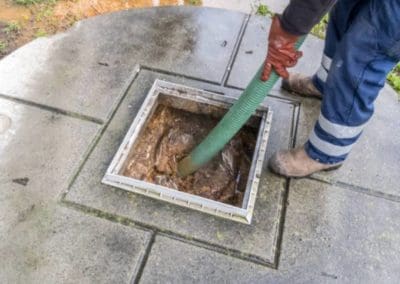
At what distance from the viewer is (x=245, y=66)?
279cm

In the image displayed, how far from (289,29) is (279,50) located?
109 mm

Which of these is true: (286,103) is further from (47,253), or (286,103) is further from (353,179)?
(47,253)

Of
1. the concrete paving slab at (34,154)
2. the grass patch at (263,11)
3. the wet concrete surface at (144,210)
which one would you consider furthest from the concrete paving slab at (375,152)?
the concrete paving slab at (34,154)

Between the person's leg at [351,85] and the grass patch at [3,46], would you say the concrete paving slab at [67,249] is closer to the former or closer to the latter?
the person's leg at [351,85]

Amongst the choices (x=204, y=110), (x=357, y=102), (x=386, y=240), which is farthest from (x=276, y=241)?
(x=204, y=110)

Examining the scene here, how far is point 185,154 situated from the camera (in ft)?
8.43

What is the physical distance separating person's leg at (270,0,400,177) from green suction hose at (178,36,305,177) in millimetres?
247

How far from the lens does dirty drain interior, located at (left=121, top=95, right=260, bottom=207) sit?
2371 millimetres

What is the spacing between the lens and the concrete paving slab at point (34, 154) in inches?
82.1

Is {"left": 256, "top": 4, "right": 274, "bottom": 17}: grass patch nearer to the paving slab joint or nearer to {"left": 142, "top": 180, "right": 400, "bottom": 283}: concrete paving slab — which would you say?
the paving slab joint

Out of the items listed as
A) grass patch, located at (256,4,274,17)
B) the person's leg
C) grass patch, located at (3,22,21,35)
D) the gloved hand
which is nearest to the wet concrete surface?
the person's leg

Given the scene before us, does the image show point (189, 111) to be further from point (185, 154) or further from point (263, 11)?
point (263, 11)

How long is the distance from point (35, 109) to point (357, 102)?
1.83 metres

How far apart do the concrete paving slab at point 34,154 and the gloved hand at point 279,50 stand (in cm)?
114
